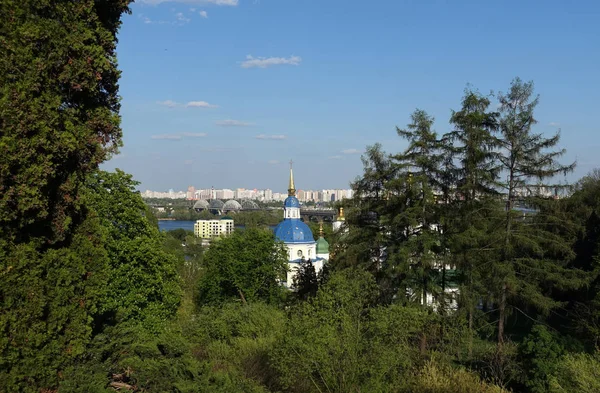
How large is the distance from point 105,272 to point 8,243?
1594 millimetres

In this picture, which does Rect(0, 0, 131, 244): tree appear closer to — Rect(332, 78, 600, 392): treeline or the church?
Rect(332, 78, 600, 392): treeline

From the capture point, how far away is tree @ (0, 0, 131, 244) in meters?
5.94

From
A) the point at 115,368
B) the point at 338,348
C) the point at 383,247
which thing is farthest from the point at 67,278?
the point at 383,247

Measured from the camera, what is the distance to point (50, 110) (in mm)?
6250

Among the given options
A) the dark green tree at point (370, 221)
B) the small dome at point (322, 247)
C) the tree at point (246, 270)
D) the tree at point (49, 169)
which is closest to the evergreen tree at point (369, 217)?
the dark green tree at point (370, 221)

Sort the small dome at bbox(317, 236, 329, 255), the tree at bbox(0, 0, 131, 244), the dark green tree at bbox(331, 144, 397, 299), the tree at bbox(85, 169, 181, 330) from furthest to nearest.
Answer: the small dome at bbox(317, 236, 329, 255) < the dark green tree at bbox(331, 144, 397, 299) < the tree at bbox(85, 169, 181, 330) < the tree at bbox(0, 0, 131, 244)

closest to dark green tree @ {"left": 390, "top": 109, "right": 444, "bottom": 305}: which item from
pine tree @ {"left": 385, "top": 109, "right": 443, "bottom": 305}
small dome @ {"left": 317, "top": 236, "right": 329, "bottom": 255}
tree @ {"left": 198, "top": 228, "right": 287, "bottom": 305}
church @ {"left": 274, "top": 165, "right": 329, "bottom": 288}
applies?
pine tree @ {"left": 385, "top": 109, "right": 443, "bottom": 305}

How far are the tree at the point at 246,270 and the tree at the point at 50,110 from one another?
15.8 meters

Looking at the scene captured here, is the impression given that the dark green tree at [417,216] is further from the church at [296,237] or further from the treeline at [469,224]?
the church at [296,237]

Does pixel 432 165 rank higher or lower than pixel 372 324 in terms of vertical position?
higher

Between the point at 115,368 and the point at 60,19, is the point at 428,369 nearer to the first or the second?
the point at 115,368

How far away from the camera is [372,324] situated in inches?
371

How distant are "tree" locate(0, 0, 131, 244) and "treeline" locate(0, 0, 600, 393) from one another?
0.07 ft

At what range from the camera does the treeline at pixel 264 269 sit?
6.35 m
